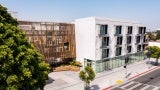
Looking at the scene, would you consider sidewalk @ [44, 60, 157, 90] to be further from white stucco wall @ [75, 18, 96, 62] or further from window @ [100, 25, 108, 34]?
window @ [100, 25, 108, 34]

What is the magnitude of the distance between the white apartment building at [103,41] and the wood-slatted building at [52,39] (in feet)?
6.31

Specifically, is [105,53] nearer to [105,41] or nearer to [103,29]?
[105,41]

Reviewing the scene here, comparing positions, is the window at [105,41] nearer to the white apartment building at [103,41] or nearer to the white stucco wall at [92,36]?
the white apartment building at [103,41]

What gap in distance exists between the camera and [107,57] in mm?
44906

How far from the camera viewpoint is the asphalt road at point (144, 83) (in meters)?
32.4

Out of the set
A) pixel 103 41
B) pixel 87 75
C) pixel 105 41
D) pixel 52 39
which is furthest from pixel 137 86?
pixel 52 39

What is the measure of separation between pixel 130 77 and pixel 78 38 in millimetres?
14792

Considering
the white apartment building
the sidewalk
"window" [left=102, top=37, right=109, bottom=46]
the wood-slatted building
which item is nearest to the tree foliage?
the sidewalk

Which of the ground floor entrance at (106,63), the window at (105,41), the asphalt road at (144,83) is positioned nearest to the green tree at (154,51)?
the ground floor entrance at (106,63)

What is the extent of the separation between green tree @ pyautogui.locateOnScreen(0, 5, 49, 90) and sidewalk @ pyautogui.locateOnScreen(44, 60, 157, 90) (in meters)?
13.6

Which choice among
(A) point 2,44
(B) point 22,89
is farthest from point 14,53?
(B) point 22,89

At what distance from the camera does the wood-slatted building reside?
127ft

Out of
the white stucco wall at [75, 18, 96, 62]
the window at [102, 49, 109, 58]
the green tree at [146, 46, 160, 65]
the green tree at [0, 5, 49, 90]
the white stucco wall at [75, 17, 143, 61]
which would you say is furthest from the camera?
the green tree at [146, 46, 160, 65]

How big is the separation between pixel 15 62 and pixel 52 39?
25.9m
